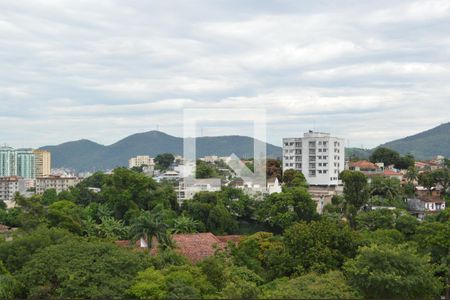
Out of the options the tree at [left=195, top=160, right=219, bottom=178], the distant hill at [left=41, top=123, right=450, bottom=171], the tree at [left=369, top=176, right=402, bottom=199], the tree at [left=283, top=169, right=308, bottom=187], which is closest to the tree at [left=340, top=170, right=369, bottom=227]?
the tree at [left=369, top=176, right=402, bottom=199]

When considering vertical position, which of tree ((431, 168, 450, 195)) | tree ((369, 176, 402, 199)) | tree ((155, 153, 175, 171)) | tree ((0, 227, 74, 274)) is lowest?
tree ((0, 227, 74, 274))

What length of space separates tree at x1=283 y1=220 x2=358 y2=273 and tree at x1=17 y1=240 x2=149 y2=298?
3.88 m

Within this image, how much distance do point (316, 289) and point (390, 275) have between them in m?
1.64

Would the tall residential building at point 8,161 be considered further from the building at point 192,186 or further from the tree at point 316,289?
the tree at point 316,289

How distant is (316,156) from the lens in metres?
39.2

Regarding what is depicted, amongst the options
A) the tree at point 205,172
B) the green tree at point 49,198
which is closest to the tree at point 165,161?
the tree at point 205,172

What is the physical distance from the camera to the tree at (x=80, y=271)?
11766mm

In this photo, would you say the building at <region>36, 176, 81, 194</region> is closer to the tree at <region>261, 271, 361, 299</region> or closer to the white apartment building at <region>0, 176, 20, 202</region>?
the white apartment building at <region>0, 176, 20, 202</region>

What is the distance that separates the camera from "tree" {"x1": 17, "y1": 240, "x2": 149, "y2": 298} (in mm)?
11766

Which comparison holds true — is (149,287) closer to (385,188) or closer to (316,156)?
→ (385,188)

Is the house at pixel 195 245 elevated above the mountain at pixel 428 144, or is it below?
below

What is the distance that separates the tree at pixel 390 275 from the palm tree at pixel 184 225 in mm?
12039

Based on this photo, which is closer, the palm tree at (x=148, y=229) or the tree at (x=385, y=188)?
the palm tree at (x=148, y=229)

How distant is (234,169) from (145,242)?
832 inches
